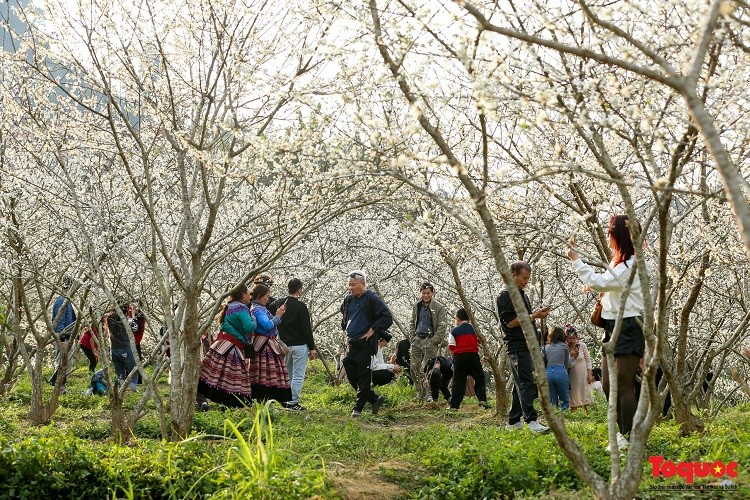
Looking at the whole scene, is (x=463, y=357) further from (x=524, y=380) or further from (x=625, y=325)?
(x=625, y=325)

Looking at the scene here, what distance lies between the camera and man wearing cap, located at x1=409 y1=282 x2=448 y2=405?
1278cm

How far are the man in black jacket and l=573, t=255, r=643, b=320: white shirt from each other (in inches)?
233

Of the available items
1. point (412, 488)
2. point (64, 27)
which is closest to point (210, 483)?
point (412, 488)

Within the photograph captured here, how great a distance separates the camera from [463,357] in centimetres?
1155

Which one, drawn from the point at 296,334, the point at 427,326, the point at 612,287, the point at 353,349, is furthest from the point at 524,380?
the point at 427,326

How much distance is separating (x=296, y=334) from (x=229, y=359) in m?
1.45

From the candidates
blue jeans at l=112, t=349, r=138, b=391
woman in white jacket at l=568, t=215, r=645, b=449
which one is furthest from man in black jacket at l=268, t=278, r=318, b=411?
woman in white jacket at l=568, t=215, r=645, b=449

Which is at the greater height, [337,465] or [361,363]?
[361,363]

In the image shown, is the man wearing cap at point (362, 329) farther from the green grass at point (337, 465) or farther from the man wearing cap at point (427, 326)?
the green grass at point (337, 465)

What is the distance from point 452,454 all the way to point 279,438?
231cm

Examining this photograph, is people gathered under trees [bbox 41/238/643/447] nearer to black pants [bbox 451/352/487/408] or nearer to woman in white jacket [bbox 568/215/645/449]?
black pants [bbox 451/352/487/408]

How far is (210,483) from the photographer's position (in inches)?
200

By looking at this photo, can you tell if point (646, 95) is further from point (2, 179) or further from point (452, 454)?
point (2, 179)

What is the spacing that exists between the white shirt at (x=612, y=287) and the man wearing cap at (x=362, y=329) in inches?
195
